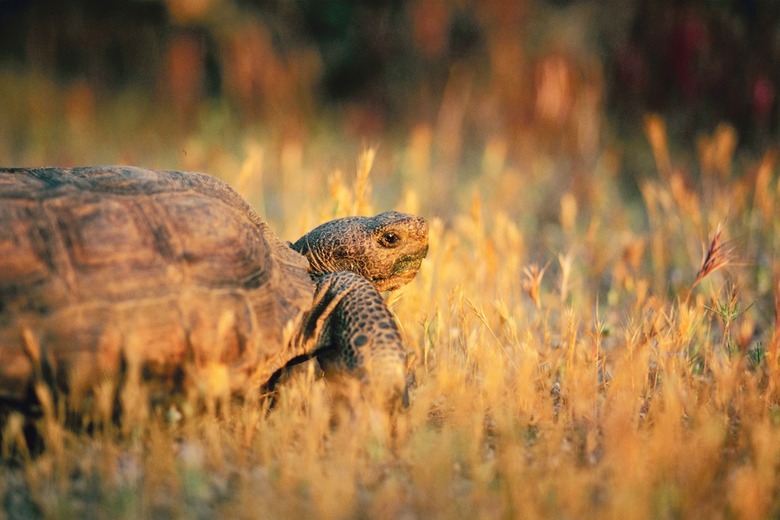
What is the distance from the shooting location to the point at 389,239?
2.82 metres

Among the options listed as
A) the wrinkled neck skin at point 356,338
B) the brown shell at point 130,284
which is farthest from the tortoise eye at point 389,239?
the brown shell at point 130,284

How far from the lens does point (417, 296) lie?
322cm

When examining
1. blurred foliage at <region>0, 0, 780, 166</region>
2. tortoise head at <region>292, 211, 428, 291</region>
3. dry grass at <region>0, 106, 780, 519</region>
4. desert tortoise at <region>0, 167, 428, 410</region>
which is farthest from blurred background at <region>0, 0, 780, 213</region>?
dry grass at <region>0, 106, 780, 519</region>

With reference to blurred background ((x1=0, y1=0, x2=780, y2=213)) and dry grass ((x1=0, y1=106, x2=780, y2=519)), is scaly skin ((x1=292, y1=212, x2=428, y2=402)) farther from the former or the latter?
blurred background ((x1=0, y1=0, x2=780, y2=213))

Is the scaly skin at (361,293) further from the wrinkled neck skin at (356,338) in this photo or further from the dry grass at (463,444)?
the dry grass at (463,444)

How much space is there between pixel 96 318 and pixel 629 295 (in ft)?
9.91

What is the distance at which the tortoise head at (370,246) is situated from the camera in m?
2.79

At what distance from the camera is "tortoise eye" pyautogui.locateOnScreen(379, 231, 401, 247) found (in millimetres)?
2804

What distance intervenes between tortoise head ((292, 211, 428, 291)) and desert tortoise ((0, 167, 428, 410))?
8.9 inches

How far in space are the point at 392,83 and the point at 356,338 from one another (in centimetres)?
762

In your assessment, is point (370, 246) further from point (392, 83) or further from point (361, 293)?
point (392, 83)

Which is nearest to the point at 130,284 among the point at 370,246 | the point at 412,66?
the point at 370,246

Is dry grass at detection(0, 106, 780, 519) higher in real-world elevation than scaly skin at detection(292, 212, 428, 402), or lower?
lower

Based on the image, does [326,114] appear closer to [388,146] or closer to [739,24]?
[388,146]
